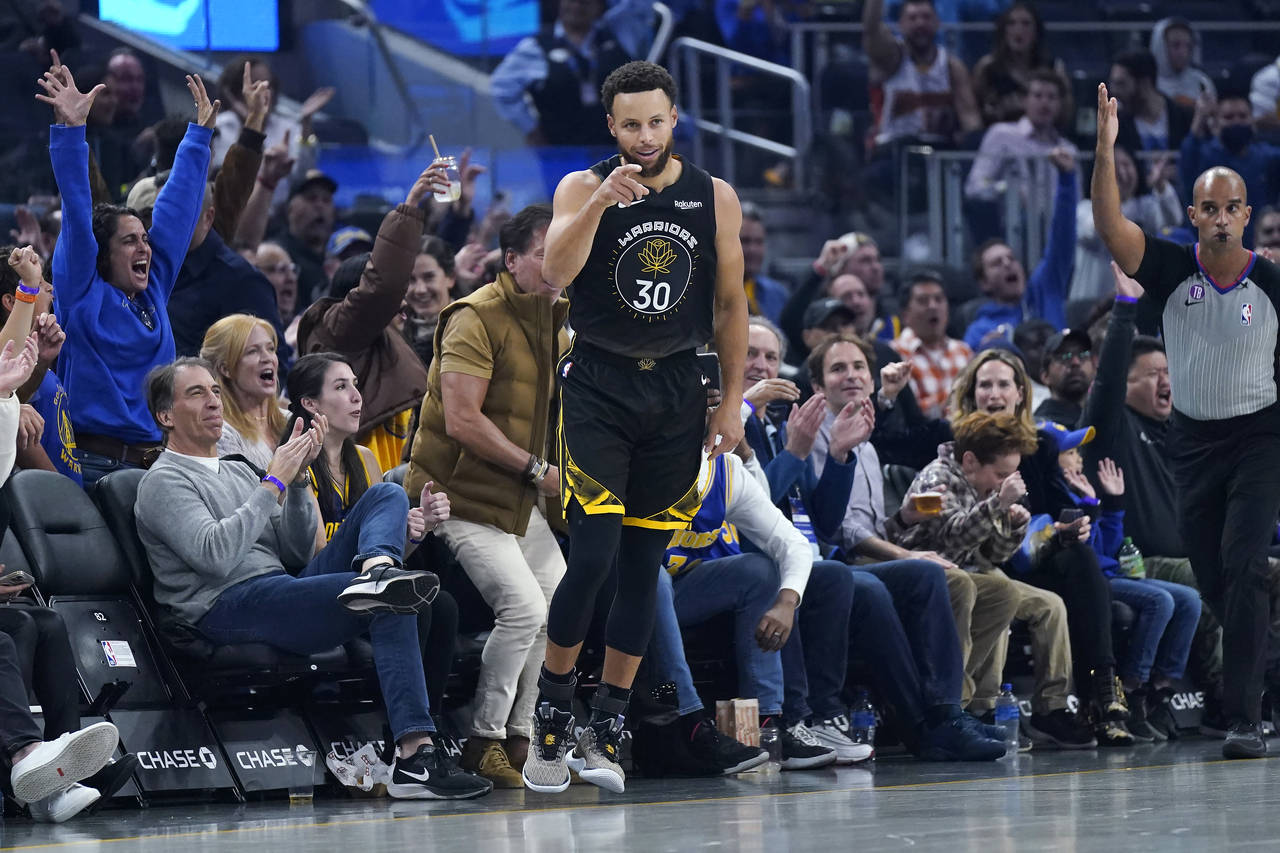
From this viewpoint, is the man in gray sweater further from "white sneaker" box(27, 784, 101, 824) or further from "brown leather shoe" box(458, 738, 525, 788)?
"white sneaker" box(27, 784, 101, 824)

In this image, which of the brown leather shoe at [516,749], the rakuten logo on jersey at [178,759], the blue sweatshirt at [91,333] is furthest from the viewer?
the blue sweatshirt at [91,333]

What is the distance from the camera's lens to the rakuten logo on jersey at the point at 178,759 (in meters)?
5.89

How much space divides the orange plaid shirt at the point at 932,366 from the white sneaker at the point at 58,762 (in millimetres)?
5249

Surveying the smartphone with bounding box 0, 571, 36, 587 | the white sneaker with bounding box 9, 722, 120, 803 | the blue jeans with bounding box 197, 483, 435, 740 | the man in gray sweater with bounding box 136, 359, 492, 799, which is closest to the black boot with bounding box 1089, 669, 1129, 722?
the man in gray sweater with bounding box 136, 359, 492, 799

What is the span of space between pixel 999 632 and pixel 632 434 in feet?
9.24

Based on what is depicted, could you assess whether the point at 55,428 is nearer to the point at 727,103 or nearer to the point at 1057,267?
the point at 1057,267

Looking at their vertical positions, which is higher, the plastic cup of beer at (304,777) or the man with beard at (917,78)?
the man with beard at (917,78)

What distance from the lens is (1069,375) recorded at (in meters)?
8.93

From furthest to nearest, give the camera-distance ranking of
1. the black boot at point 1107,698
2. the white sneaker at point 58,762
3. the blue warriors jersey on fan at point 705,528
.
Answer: the black boot at point 1107,698, the blue warriors jersey on fan at point 705,528, the white sneaker at point 58,762

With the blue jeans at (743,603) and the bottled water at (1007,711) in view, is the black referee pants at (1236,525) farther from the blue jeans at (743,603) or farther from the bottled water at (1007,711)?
the blue jeans at (743,603)

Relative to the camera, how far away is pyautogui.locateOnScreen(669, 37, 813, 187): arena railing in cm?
1276

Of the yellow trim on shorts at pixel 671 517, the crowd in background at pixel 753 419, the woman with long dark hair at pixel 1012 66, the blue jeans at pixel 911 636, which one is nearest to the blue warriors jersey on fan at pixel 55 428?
the crowd in background at pixel 753 419

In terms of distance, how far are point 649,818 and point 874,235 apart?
8.02 metres

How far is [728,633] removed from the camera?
23.3ft
